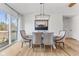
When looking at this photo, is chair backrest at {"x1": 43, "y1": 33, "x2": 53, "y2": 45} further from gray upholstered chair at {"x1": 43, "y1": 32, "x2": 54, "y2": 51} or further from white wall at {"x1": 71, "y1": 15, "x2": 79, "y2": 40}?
white wall at {"x1": 71, "y1": 15, "x2": 79, "y2": 40}

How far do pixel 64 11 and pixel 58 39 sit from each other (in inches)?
127

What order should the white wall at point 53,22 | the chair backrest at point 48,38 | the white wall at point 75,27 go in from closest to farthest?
the chair backrest at point 48,38
the white wall at point 53,22
the white wall at point 75,27

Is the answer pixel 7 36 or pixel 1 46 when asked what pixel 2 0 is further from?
pixel 7 36

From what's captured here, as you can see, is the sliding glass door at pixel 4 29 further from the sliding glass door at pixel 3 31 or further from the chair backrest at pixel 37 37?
the chair backrest at pixel 37 37

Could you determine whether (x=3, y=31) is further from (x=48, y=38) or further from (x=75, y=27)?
(x=75, y=27)

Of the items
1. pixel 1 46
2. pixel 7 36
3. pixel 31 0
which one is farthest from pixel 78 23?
pixel 31 0

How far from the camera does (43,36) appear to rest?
6426mm

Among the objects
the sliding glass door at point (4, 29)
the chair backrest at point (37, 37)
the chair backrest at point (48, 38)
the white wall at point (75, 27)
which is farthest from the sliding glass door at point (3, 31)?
the white wall at point (75, 27)

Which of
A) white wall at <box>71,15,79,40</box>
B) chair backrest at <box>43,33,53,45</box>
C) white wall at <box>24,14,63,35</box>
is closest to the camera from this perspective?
chair backrest at <box>43,33,53,45</box>

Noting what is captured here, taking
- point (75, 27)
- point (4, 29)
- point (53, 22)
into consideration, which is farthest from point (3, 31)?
point (75, 27)

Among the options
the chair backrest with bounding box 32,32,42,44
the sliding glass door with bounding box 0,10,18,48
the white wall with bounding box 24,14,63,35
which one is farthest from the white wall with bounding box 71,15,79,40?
the sliding glass door with bounding box 0,10,18,48

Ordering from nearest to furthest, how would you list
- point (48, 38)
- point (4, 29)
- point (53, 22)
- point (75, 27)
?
point (48, 38) < point (4, 29) < point (53, 22) < point (75, 27)

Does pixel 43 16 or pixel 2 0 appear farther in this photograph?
pixel 43 16

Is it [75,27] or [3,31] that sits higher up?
[75,27]
